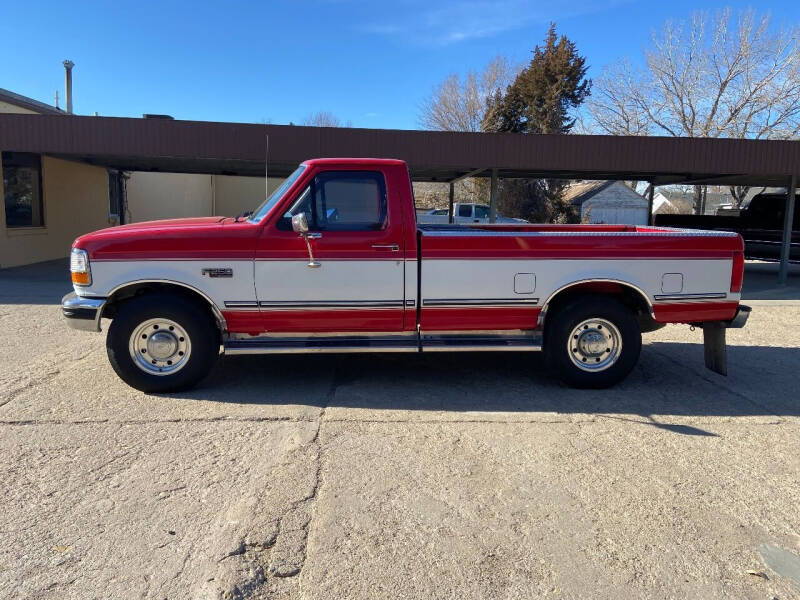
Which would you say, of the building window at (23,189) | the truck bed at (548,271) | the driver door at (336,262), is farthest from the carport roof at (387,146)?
the truck bed at (548,271)

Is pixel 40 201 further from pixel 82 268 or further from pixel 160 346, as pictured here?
pixel 160 346

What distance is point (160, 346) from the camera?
17.6 ft

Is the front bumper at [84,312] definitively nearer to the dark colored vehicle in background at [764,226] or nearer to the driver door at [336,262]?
the driver door at [336,262]

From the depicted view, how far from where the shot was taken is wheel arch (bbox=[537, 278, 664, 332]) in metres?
5.57

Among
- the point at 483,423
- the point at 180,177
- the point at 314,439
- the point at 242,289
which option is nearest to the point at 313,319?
the point at 242,289

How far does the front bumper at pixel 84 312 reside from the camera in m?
5.26

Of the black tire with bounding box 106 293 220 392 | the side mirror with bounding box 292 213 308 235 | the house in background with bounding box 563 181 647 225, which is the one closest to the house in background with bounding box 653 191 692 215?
the house in background with bounding box 563 181 647 225

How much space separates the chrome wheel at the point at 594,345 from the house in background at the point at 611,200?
4594 cm

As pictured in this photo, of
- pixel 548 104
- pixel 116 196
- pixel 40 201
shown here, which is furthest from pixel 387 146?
pixel 548 104

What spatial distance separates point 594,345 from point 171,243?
3.94 meters

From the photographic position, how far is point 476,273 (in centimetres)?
545

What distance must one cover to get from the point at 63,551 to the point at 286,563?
112 centimetres

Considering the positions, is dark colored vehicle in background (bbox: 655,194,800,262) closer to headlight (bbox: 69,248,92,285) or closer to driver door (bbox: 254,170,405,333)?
driver door (bbox: 254,170,405,333)

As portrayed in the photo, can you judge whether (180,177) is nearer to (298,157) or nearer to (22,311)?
(298,157)
